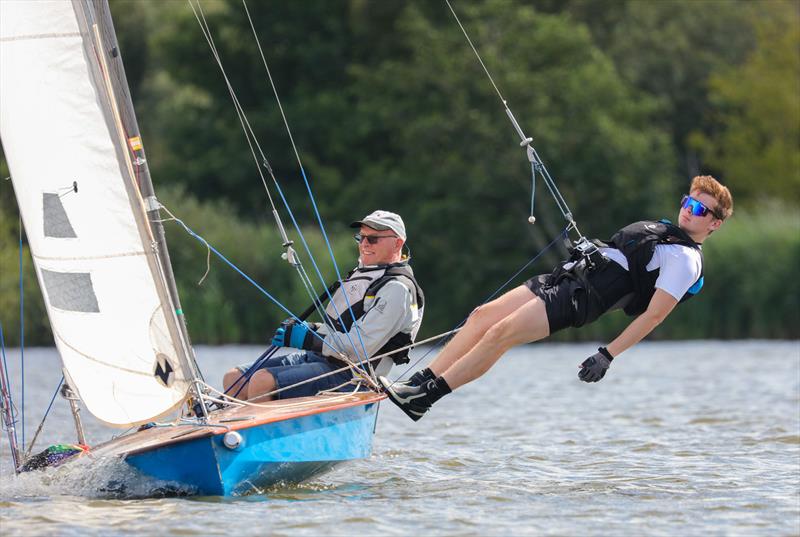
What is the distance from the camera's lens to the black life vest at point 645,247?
24.8ft

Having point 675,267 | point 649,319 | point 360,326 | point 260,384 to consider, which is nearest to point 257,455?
point 260,384

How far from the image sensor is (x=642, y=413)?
42.0ft

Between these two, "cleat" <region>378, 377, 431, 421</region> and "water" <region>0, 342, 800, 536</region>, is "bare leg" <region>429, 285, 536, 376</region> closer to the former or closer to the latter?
"cleat" <region>378, 377, 431, 421</region>

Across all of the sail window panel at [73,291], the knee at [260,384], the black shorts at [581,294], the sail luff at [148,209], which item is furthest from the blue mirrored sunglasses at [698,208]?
the sail window panel at [73,291]

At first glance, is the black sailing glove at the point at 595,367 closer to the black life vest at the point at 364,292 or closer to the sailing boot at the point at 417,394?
the sailing boot at the point at 417,394

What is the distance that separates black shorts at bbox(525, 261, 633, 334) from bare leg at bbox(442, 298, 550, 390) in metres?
0.07

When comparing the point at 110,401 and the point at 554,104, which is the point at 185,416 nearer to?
the point at 110,401

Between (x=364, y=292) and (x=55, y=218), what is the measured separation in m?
1.64

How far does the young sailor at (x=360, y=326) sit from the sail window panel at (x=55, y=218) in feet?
3.92

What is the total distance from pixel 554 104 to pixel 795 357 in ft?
46.1

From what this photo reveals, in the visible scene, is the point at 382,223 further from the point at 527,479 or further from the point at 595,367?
the point at 527,479

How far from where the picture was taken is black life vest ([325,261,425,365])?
302 inches

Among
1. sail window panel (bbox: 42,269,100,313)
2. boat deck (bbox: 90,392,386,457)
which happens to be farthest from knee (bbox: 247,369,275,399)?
sail window panel (bbox: 42,269,100,313)

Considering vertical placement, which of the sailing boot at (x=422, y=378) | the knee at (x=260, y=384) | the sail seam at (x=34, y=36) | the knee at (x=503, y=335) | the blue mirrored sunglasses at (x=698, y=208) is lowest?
the sailing boot at (x=422, y=378)
